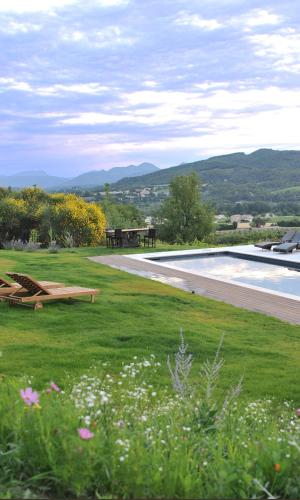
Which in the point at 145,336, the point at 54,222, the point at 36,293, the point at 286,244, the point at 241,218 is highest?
the point at 54,222

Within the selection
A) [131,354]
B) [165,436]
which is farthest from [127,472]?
[131,354]

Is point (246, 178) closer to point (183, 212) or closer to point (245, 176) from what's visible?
point (245, 176)

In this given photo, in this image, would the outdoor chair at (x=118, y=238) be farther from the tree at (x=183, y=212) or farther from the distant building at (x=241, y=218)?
the distant building at (x=241, y=218)

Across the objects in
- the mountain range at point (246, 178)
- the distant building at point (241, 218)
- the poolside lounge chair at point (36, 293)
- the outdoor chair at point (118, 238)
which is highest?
the mountain range at point (246, 178)

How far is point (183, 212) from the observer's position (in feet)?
112

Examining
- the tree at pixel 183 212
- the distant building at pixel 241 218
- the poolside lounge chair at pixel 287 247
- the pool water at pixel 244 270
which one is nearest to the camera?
the pool water at pixel 244 270

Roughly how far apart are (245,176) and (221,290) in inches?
3140

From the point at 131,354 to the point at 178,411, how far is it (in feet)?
8.24

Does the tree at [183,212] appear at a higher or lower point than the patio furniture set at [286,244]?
higher

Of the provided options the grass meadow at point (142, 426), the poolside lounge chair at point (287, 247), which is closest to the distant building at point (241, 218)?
the poolside lounge chair at point (287, 247)

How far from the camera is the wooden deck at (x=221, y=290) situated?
7.76 m

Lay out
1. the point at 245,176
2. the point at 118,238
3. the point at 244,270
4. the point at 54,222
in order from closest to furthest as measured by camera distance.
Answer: the point at 244,270, the point at 118,238, the point at 54,222, the point at 245,176

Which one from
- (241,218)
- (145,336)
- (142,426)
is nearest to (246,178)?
(241,218)

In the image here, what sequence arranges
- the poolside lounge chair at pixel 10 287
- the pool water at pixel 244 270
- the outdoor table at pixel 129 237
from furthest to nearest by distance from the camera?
the outdoor table at pixel 129 237 → the pool water at pixel 244 270 → the poolside lounge chair at pixel 10 287
